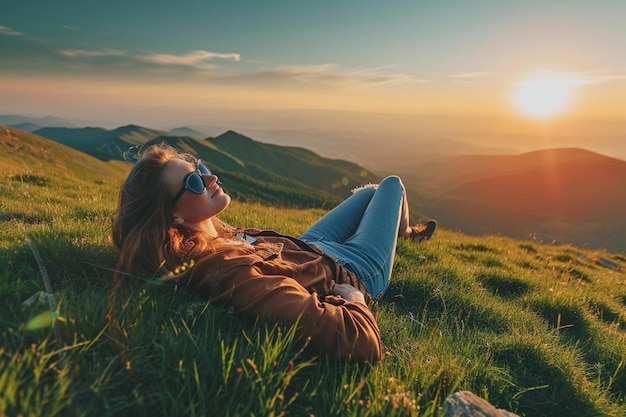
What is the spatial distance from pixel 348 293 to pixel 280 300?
1044 mm

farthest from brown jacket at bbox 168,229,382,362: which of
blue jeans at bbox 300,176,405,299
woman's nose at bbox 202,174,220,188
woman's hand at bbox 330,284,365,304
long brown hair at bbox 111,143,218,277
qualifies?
blue jeans at bbox 300,176,405,299

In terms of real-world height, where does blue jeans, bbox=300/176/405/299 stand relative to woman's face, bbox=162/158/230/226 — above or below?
below

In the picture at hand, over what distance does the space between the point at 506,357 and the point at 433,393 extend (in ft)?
5.62

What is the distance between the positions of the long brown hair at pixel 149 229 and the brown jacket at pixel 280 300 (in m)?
0.23

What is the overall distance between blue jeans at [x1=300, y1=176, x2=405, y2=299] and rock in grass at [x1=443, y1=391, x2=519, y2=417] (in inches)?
82.1

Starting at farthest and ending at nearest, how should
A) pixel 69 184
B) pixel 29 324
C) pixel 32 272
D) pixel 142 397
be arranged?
pixel 69 184, pixel 32 272, pixel 29 324, pixel 142 397

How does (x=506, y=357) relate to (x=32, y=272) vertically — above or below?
below

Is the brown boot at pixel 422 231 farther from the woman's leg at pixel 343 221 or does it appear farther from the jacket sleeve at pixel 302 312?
the jacket sleeve at pixel 302 312

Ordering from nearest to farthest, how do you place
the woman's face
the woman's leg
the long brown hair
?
1. the long brown hair
2. the woman's face
3. the woman's leg

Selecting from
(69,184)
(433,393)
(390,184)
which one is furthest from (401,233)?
(69,184)

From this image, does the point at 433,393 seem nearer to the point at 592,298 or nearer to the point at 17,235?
the point at 17,235

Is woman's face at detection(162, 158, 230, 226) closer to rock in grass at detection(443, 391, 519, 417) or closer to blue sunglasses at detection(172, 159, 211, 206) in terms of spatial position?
blue sunglasses at detection(172, 159, 211, 206)

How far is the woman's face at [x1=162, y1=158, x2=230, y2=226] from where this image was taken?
329 centimetres

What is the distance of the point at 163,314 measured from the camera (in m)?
2.73
